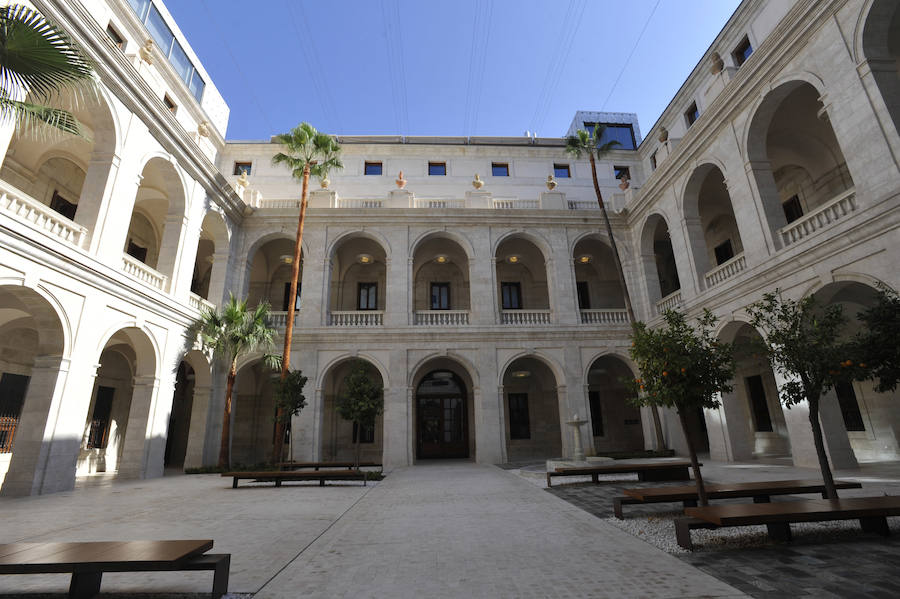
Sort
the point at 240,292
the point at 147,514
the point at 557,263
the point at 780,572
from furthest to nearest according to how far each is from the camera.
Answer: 1. the point at 557,263
2. the point at 240,292
3. the point at 147,514
4. the point at 780,572

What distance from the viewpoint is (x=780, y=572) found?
13.5 feet

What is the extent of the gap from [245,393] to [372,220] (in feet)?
34.0

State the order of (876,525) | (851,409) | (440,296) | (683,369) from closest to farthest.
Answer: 1. (876,525)
2. (683,369)
3. (851,409)
4. (440,296)

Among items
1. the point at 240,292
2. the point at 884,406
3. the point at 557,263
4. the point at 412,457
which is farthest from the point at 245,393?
the point at 884,406

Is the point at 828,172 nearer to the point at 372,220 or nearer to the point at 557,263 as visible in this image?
the point at 557,263

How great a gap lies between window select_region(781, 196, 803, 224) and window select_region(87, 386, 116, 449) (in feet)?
92.3

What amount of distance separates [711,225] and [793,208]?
385 cm

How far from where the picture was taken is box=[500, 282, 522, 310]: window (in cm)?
2286

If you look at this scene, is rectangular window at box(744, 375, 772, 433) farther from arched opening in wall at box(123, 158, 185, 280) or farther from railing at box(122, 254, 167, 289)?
arched opening in wall at box(123, 158, 185, 280)

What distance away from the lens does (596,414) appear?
71.8 ft

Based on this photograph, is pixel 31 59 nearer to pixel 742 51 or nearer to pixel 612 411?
pixel 742 51

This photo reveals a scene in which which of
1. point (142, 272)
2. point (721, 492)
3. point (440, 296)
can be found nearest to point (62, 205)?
point (142, 272)

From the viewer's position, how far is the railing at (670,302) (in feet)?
57.1

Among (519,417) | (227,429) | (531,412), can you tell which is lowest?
(227,429)
